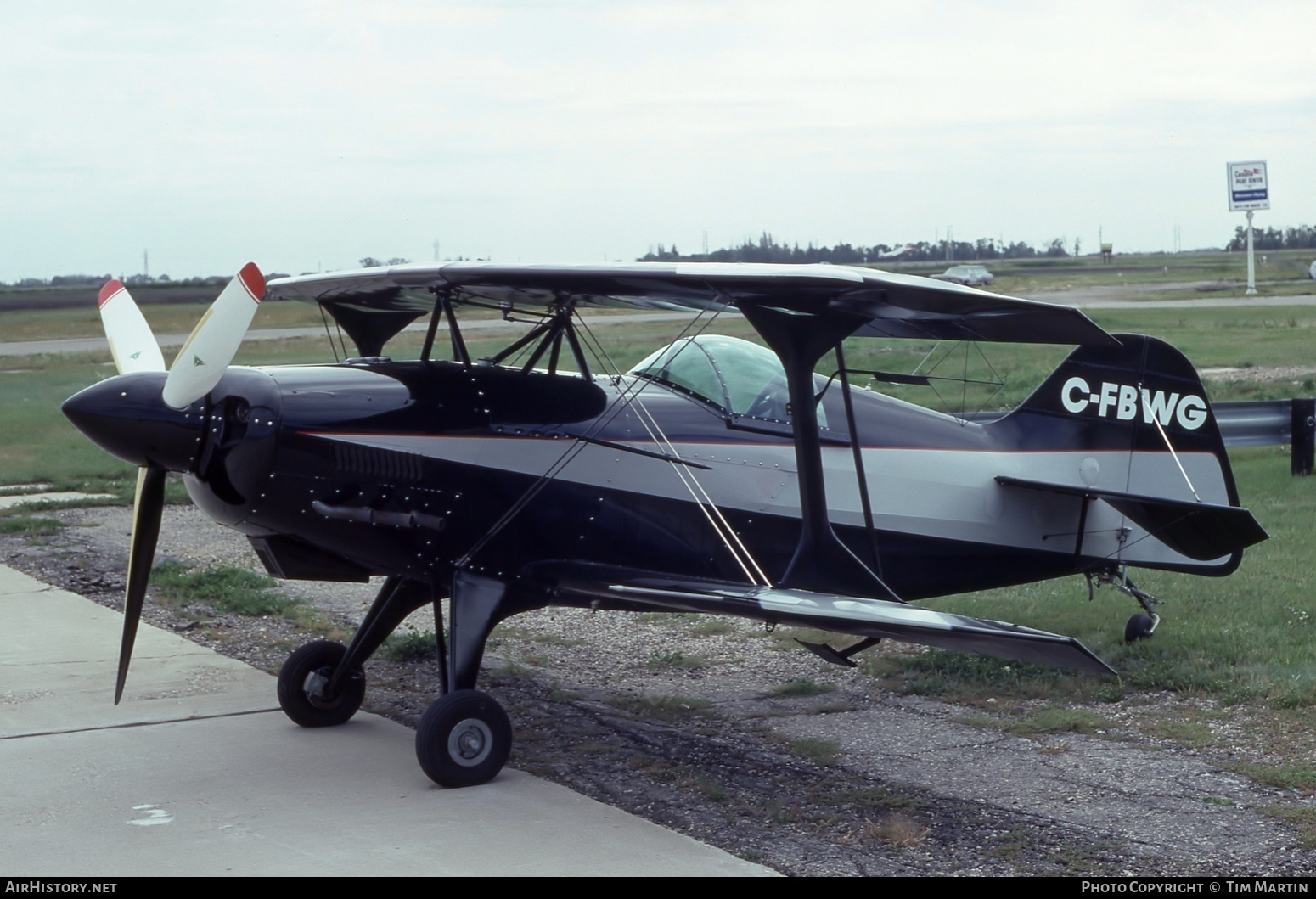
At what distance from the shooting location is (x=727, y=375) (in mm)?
6578

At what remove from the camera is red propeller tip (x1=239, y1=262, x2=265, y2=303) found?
5.20 meters

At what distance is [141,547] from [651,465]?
2441 millimetres

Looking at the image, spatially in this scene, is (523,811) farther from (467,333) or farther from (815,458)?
(467,333)

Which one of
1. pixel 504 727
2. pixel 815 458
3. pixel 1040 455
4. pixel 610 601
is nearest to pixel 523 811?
pixel 504 727

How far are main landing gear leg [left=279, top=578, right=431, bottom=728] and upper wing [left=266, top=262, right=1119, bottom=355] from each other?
160cm

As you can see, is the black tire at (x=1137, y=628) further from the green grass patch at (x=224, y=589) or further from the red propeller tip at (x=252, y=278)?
the green grass patch at (x=224, y=589)

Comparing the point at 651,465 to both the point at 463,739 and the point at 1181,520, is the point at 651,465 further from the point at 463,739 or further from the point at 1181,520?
the point at 1181,520

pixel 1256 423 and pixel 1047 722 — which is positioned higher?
pixel 1256 423

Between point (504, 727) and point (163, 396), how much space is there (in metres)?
2.05

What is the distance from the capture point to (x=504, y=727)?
5586 mm

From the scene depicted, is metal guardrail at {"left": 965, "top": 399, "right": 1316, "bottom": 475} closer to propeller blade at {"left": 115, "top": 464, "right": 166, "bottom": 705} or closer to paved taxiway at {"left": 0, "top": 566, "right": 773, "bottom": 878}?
paved taxiway at {"left": 0, "top": 566, "right": 773, "bottom": 878}

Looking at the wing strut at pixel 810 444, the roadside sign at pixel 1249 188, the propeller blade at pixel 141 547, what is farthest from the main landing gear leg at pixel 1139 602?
the roadside sign at pixel 1249 188

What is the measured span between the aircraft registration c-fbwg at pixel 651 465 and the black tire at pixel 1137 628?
0.02 metres

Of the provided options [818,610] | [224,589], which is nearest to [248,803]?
[818,610]
